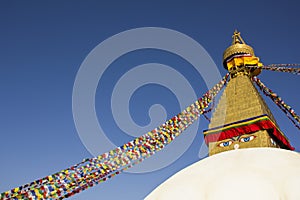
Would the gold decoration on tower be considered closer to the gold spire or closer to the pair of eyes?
the gold spire

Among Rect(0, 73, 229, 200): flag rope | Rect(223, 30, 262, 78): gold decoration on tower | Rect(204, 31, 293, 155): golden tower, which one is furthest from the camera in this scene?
Rect(223, 30, 262, 78): gold decoration on tower

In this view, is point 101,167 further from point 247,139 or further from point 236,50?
point 236,50

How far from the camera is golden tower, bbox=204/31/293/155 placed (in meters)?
8.71

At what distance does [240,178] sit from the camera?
4.26m

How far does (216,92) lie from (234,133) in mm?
2167

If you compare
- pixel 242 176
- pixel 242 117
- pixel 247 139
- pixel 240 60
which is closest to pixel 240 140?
pixel 247 139

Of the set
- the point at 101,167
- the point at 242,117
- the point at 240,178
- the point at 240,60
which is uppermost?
the point at 240,60

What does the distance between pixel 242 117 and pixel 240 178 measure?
17.0ft

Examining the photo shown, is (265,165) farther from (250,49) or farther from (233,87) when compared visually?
(250,49)

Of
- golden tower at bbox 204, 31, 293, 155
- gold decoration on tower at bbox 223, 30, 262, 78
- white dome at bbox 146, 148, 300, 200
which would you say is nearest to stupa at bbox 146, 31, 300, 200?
white dome at bbox 146, 148, 300, 200

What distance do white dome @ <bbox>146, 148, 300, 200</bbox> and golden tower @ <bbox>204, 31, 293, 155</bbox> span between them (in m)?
3.61

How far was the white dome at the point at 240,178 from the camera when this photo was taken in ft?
13.1

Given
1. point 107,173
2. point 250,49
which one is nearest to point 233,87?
point 250,49

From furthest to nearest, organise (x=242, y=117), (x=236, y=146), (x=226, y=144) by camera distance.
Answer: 1. (x=242, y=117)
2. (x=226, y=144)
3. (x=236, y=146)
